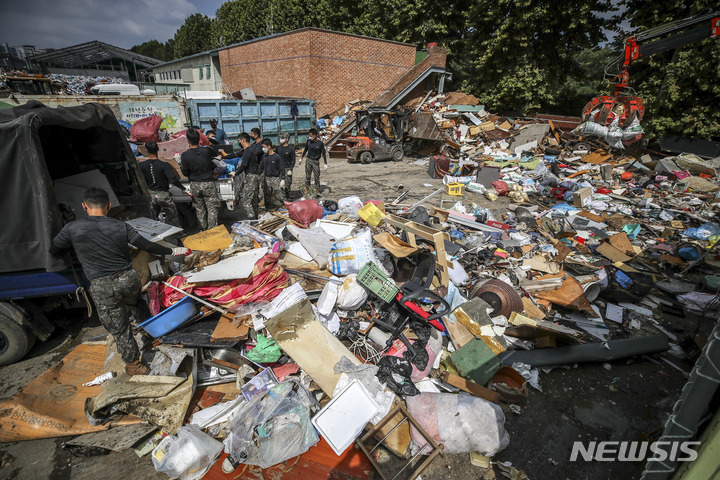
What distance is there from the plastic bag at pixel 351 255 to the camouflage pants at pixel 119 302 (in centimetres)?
231

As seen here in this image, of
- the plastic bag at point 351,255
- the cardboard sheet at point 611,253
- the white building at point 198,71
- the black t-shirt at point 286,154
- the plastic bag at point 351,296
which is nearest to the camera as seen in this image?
the plastic bag at point 351,296

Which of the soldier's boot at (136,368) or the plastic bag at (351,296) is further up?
the plastic bag at (351,296)

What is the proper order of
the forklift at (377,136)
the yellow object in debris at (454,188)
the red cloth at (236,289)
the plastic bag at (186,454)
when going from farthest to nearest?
the forklift at (377,136) → the yellow object in debris at (454,188) → the red cloth at (236,289) → the plastic bag at (186,454)

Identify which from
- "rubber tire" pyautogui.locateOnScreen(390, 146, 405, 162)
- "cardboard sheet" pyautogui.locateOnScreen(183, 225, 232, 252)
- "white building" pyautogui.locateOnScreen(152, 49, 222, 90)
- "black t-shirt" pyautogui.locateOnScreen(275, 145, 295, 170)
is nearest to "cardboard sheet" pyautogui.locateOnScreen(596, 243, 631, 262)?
"black t-shirt" pyautogui.locateOnScreen(275, 145, 295, 170)

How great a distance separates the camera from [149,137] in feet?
27.6

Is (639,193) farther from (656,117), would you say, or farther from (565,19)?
(565,19)

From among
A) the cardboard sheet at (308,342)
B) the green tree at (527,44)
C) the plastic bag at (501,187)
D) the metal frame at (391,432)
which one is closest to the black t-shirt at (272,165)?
the cardboard sheet at (308,342)

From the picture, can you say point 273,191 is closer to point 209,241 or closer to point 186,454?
point 209,241

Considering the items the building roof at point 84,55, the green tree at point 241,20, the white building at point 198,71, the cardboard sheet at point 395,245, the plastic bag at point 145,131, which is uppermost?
the green tree at point 241,20

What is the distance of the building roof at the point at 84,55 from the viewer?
1096 inches

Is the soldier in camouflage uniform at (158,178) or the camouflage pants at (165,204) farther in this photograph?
the camouflage pants at (165,204)

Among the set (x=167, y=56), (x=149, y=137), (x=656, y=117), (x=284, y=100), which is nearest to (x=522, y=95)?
(x=656, y=117)

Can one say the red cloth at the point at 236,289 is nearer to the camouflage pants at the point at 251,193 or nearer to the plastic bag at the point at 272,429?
the plastic bag at the point at 272,429

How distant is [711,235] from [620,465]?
660cm
